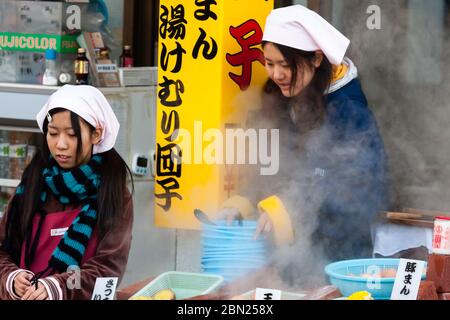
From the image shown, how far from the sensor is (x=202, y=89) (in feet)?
15.7

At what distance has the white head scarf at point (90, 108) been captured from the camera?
187 inches

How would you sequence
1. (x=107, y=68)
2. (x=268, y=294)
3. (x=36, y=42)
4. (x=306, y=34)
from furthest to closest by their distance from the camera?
1. (x=36, y=42)
2. (x=107, y=68)
3. (x=306, y=34)
4. (x=268, y=294)

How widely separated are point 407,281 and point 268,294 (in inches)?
23.5

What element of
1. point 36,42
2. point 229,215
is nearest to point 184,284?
point 229,215

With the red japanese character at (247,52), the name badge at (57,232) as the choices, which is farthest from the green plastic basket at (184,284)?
the red japanese character at (247,52)

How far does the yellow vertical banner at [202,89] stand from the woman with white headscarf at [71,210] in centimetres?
26

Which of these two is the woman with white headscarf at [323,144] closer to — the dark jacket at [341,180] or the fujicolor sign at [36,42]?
the dark jacket at [341,180]

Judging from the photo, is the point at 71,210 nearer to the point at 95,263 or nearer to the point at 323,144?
the point at 95,263

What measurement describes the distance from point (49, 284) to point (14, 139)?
1647 mm

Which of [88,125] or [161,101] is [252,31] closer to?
[161,101]

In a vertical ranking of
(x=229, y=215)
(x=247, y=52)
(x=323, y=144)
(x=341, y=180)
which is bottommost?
(x=229, y=215)

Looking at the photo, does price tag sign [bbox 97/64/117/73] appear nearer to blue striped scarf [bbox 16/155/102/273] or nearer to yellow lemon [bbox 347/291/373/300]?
blue striped scarf [bbox 16/155/102/273]
